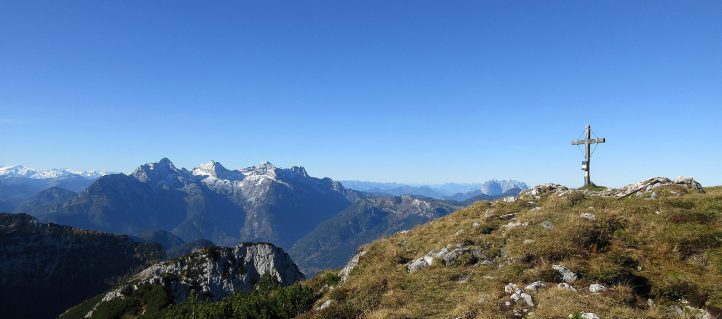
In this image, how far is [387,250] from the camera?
3100 centimetres

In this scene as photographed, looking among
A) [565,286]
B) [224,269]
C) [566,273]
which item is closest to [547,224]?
[566,273]

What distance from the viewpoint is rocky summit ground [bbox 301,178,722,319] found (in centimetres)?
1611

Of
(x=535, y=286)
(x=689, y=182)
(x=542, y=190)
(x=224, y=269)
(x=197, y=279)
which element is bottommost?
(x=197, y=279)

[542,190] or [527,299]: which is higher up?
[542,190]

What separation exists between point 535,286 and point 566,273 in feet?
7.89

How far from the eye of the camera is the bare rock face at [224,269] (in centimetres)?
13362

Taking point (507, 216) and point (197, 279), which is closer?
point (507, 216)

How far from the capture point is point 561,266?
769 inches

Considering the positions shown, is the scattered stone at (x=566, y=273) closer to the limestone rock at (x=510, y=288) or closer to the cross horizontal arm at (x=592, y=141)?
the limestone rock at (x=510, y=288)

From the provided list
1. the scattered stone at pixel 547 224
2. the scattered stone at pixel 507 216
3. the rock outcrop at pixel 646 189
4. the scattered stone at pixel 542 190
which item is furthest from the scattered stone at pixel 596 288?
the scattered stone at pixel 542 190

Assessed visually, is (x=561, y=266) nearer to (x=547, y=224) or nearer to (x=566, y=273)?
(x=566, y=273)

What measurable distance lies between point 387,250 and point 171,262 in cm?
14209

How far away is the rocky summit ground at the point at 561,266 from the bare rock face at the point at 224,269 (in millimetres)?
113721

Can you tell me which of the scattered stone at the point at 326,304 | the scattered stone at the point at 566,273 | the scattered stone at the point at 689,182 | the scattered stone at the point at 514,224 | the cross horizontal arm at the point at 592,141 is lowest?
the scattered stone at the point at 326,304
